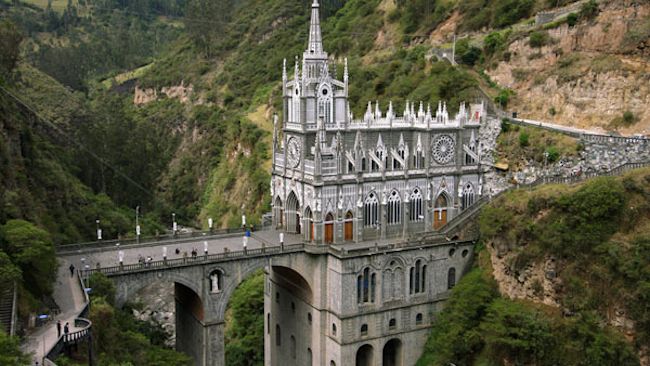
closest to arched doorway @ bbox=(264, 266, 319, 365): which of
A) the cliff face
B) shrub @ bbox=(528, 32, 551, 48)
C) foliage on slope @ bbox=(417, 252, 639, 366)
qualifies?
foliage on slope @ bbox=(417, 252, 639, 366)

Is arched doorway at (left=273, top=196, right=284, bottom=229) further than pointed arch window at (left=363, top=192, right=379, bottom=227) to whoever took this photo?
Yes

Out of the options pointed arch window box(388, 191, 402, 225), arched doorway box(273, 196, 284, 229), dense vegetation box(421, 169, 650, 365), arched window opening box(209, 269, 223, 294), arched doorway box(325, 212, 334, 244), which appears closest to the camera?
dense vegetation box(421, 169, 650, 365)

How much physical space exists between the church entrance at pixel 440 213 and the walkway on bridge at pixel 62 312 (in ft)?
90.5

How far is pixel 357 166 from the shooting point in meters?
50.9

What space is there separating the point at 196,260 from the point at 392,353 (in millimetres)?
17581

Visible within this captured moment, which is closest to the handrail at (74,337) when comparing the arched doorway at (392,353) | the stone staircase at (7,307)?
the stone staircase at (7,307)

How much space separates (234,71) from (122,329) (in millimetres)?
76421

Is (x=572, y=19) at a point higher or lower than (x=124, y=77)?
higher

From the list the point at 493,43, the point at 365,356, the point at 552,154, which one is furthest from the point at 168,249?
the point at 493,43

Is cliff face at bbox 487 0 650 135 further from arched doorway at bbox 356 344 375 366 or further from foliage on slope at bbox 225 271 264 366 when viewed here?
foliage on slope at bbox 225 271 264 366

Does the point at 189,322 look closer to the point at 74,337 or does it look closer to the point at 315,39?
the point at 74,337

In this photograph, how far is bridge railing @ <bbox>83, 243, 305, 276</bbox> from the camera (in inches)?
1712

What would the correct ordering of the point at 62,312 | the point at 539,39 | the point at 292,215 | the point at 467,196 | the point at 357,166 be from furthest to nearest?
1. the point at 539,39
2. the point at 467,196
3. the point at 292,215
4. the point at 357,166
5. the point at 62,312

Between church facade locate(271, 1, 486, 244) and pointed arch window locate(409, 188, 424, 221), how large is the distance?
79mm
